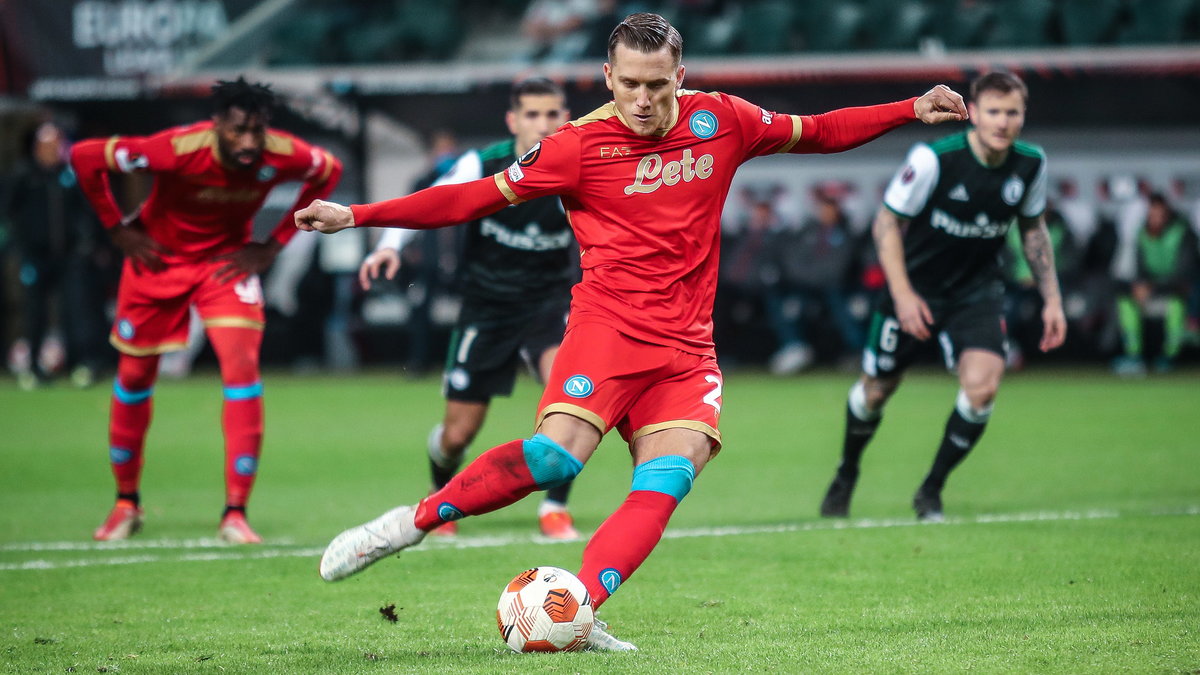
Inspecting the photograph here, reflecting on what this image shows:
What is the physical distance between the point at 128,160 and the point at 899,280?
150 inches

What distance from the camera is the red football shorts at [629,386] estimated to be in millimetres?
4758

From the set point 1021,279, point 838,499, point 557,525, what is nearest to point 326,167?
point 557,525

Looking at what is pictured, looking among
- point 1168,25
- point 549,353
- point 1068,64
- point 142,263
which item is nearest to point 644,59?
point 549,353

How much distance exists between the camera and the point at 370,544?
4.68 meters

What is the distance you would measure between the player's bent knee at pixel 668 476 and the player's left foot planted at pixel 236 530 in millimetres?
3080

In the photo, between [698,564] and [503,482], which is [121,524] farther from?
[503,482]

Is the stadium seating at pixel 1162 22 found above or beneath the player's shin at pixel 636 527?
beneath

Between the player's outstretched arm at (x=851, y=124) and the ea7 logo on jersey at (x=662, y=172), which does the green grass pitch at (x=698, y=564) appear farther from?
the player's outstretched arm at (x=851, y=124)

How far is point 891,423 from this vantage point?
12305mm

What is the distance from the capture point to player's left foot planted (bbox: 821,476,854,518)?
7.79 meters

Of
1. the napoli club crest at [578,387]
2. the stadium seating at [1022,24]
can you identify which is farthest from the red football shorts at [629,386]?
the stadium seating at [1022,24]

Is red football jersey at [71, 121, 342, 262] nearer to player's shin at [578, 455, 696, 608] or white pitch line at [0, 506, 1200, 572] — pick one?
white pitch line at [0, 506, 1200, 572]

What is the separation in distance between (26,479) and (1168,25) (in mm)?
13893

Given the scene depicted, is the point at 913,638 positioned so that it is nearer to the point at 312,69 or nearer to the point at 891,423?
the point at 891,423
